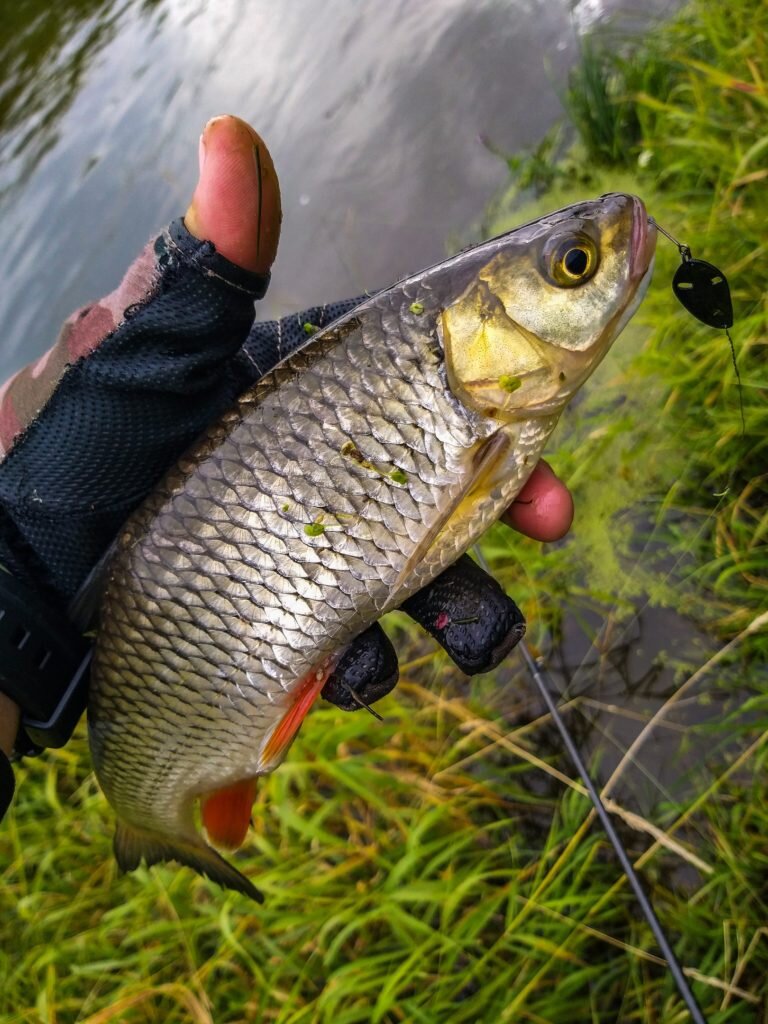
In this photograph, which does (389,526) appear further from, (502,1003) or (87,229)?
(87,229)

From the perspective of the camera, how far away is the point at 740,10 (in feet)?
10.0

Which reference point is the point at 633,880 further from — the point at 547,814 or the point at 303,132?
the point at 303,132

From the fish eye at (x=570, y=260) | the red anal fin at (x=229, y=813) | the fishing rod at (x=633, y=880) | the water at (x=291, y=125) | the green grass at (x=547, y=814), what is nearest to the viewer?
the fish eye at (x=570, y=260)

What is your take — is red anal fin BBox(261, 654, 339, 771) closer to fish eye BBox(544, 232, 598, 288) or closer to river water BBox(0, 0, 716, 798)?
fish eye BBox(544, 232, 598, 288)

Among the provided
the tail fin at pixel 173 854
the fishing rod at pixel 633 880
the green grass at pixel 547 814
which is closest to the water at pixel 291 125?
the green grass at pixel 547 814

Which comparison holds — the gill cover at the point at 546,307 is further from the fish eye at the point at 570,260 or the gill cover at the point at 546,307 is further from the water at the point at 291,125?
the water at the point at 291,125

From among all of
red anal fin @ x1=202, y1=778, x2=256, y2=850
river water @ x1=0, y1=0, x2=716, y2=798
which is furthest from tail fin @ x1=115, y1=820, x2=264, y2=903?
river water @ x1=0, y1=0, x2=716, y2=798

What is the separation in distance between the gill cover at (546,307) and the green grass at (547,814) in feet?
3.81

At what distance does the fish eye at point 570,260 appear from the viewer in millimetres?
1478

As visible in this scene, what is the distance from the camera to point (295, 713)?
5.64 feet

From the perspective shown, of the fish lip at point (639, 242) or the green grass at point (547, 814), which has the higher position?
the fish lip at point (639, 242)

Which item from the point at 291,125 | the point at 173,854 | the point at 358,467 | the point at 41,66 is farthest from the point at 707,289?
the point at 41,66

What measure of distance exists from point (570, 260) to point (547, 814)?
75.0 inches

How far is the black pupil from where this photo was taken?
4.86 feet
